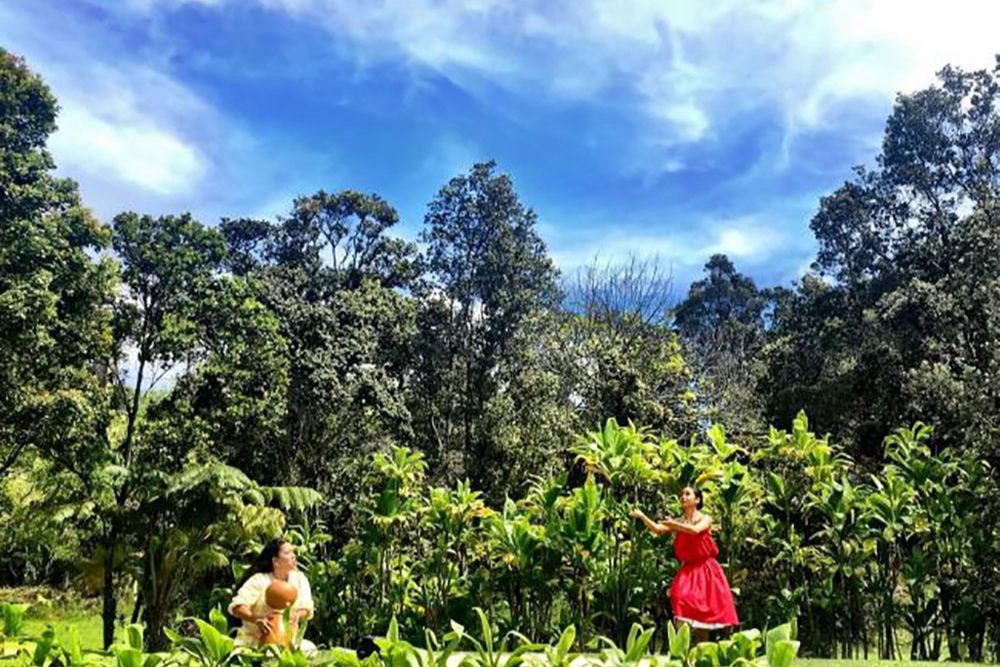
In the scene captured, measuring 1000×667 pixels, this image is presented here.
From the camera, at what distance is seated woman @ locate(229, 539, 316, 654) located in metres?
3.91

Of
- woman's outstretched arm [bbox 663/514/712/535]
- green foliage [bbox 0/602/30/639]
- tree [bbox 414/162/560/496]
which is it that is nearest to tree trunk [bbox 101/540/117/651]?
tree [bbox 414/162/560/496]

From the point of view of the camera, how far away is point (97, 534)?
12508 mm

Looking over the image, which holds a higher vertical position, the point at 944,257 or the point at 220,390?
the point at 944,257

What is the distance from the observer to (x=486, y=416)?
59.7ft

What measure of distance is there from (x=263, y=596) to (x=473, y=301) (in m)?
15.5

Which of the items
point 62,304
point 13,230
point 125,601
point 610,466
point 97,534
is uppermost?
point 13,230

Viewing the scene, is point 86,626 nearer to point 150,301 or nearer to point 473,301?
point 150,301

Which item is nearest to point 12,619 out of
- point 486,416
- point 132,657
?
point 132,657

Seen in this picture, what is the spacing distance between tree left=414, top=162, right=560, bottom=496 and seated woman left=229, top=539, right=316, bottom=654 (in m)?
13.8

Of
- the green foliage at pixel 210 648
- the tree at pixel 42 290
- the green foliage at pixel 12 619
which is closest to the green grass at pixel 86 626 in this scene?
the tree at pixel 42 290

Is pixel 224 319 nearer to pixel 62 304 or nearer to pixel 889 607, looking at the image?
pixel 62 304

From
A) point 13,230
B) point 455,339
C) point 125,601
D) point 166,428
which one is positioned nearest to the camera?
point 13,230

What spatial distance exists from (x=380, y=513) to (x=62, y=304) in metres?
6.58

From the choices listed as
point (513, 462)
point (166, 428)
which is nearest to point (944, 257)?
point (513, 462)
